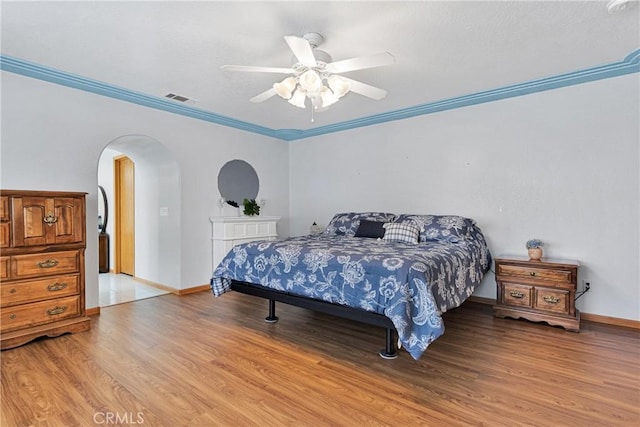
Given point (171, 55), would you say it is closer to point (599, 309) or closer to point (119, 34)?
point (119, 34)

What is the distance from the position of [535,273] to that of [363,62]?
105 inches

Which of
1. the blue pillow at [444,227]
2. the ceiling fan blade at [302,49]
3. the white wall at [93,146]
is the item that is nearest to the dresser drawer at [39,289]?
the white wall at [93,146]

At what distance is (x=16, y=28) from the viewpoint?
7.96ft

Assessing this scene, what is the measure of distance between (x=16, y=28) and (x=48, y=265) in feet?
6.19

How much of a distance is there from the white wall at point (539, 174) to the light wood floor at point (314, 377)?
0.77 meters

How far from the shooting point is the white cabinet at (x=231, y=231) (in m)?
4.71

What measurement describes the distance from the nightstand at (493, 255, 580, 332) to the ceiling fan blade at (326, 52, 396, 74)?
2443 mm

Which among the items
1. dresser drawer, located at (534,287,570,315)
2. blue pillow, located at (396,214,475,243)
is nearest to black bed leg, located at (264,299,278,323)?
blue pillow, located at (396,214,475,243)

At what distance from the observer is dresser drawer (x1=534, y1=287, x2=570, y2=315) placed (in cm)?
310

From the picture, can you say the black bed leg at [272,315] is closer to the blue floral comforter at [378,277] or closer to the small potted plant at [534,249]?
the blue floral comforter at [378,277]

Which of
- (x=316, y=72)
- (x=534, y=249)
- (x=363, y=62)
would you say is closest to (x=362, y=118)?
(x=316, y=72)

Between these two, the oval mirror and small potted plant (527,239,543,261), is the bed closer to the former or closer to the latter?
small potted plant (527,239,543,261)

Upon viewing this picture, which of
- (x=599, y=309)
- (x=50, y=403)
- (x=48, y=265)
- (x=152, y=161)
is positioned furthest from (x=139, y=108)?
(x=599, y=309)

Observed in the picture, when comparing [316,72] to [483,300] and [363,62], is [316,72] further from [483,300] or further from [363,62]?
[483,300]
